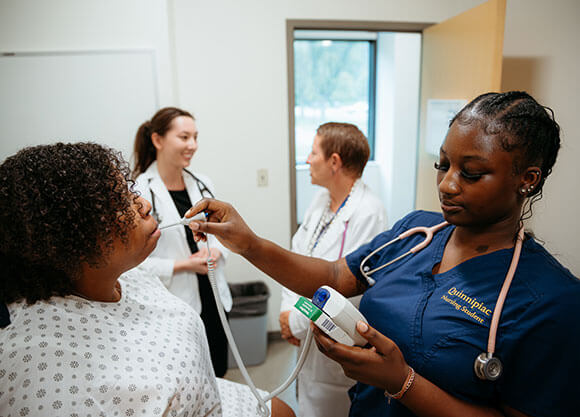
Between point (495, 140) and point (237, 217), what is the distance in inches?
26.0

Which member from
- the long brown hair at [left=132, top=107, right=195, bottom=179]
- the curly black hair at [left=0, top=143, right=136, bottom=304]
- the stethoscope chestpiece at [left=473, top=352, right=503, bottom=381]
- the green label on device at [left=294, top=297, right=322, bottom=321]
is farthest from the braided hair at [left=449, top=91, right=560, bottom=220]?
the long brown hair at [left=132, top=107, right=195, bottom=179]

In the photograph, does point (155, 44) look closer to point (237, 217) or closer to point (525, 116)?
point (237, 217)

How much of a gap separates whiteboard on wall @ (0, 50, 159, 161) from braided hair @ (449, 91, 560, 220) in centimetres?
209

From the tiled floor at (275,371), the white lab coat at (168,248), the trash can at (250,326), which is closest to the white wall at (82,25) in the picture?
the white lab coat at (168,248)

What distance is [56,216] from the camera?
783 mm

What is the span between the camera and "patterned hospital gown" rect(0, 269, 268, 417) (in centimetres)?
71

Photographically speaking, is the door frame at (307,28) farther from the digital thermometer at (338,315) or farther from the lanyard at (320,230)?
the digital thermometer at (338,315)

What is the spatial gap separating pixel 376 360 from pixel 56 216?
0.69m

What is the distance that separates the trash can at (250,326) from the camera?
2492 mm

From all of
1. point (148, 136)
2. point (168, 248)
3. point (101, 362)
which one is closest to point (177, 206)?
point (168, 248)

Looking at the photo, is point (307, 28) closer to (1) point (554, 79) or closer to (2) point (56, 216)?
(1) point (554, 79)

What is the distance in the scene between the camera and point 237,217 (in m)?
1.10

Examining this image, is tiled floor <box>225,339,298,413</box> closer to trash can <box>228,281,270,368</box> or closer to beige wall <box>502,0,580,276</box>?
trash can <box>228,281,270,368</box>

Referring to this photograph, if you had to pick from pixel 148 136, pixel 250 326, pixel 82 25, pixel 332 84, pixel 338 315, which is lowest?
pixel 250 326
